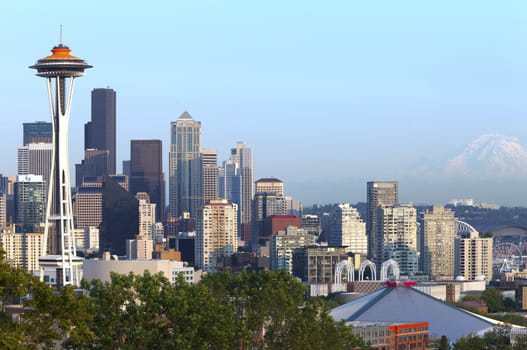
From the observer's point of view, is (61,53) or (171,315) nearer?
(171,315)

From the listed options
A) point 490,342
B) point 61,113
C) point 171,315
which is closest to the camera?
point 171,315

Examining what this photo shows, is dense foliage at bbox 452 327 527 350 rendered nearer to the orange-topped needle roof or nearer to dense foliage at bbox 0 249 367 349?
dense foliage at bbox 0 249 367 349

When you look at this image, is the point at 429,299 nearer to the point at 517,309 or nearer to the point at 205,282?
the point at 517,309

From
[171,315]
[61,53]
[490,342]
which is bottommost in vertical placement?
[490,342]

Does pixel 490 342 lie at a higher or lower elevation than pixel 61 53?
lower

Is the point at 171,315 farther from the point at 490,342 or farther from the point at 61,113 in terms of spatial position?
the point at 61,113

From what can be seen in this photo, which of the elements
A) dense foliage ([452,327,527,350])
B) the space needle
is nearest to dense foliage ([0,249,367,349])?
dense foliage ([452,327,527,350])

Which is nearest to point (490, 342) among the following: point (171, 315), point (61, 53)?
point (171, 315)

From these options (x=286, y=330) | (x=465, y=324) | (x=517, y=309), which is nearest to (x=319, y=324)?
(x=286, y=330)

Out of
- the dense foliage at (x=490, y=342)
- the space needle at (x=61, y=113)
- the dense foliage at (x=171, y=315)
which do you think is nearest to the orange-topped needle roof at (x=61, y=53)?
the space needle at (x=61, y=113)
